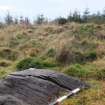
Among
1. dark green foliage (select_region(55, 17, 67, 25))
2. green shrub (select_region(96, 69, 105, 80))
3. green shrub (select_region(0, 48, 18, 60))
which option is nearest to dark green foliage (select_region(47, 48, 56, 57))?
green shrub (select_region(0, 48, 18, 60))

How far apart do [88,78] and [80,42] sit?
12.0ft

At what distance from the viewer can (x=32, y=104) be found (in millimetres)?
6984

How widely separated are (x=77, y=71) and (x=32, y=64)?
1.60 meters

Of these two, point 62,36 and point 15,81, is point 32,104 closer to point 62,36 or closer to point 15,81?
point 15,81

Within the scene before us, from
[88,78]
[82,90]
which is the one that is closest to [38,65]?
[88,78]

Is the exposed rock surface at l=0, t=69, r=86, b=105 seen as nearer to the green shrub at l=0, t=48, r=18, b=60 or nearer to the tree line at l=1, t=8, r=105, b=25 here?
the green shrub at l=0, t=48, r=18, b=60

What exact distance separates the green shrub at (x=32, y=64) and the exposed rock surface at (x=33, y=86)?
2695 mm

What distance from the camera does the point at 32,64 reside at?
11.7 metres

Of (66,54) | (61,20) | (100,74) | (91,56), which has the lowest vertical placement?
(100,74)

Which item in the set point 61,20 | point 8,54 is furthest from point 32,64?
point 61,20

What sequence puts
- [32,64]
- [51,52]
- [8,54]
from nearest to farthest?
[32,64], [51,52], [8,54]

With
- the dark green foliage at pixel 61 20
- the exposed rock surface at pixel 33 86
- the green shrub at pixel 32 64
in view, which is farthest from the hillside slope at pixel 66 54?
the dark green foliage at pixel 61 20

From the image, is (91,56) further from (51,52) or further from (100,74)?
(100,74)

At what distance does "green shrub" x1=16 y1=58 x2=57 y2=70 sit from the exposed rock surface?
269 cm
